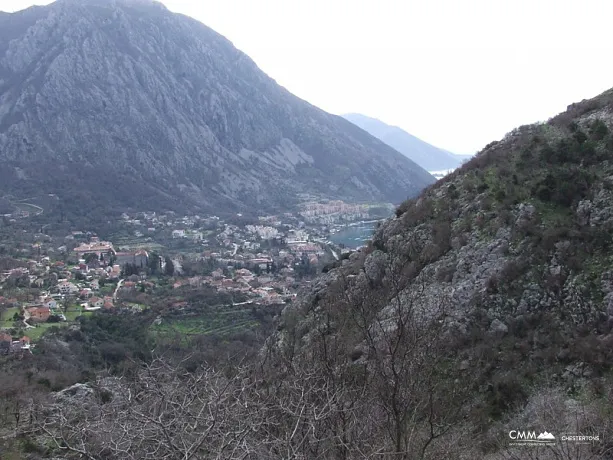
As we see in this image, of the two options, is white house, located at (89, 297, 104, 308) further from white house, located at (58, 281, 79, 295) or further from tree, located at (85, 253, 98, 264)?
tree, located at (85, 253, 98, 264)

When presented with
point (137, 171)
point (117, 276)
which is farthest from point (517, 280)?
point (137, 171)

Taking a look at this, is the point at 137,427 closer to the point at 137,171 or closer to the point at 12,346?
the point at 12,346

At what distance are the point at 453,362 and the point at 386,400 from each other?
521 centimetres

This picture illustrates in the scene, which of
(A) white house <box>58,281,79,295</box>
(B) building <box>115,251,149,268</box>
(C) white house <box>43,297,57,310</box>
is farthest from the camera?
(B) building <box>115,251,149,268</box>

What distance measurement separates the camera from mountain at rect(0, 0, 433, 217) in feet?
269

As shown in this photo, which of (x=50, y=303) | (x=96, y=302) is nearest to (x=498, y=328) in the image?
(x=50, y=303)

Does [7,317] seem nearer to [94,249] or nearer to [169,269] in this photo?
[169,269]

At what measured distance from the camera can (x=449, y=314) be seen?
11.6 m

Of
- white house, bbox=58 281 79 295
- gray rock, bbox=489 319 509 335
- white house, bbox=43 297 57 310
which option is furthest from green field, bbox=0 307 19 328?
gray rock, bbox=489 319 509 335

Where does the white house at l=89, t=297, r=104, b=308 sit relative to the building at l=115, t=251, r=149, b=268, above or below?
above

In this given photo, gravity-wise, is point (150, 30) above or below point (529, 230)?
above

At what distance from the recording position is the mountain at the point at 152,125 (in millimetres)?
82062

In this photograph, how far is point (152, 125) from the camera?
9306 cm

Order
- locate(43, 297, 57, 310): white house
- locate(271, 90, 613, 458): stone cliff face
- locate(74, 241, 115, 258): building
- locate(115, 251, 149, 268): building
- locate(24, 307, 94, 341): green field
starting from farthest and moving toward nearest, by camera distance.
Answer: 1. locate(74, 241, 115, 258): building
2. locate(115, 251, 149, 268): building
3. locate(43, 297, 57, 310): white house
4. locate(24, 307, 94, 341): green field
5. locate(271, 90, 613, 458): stone cliff face
